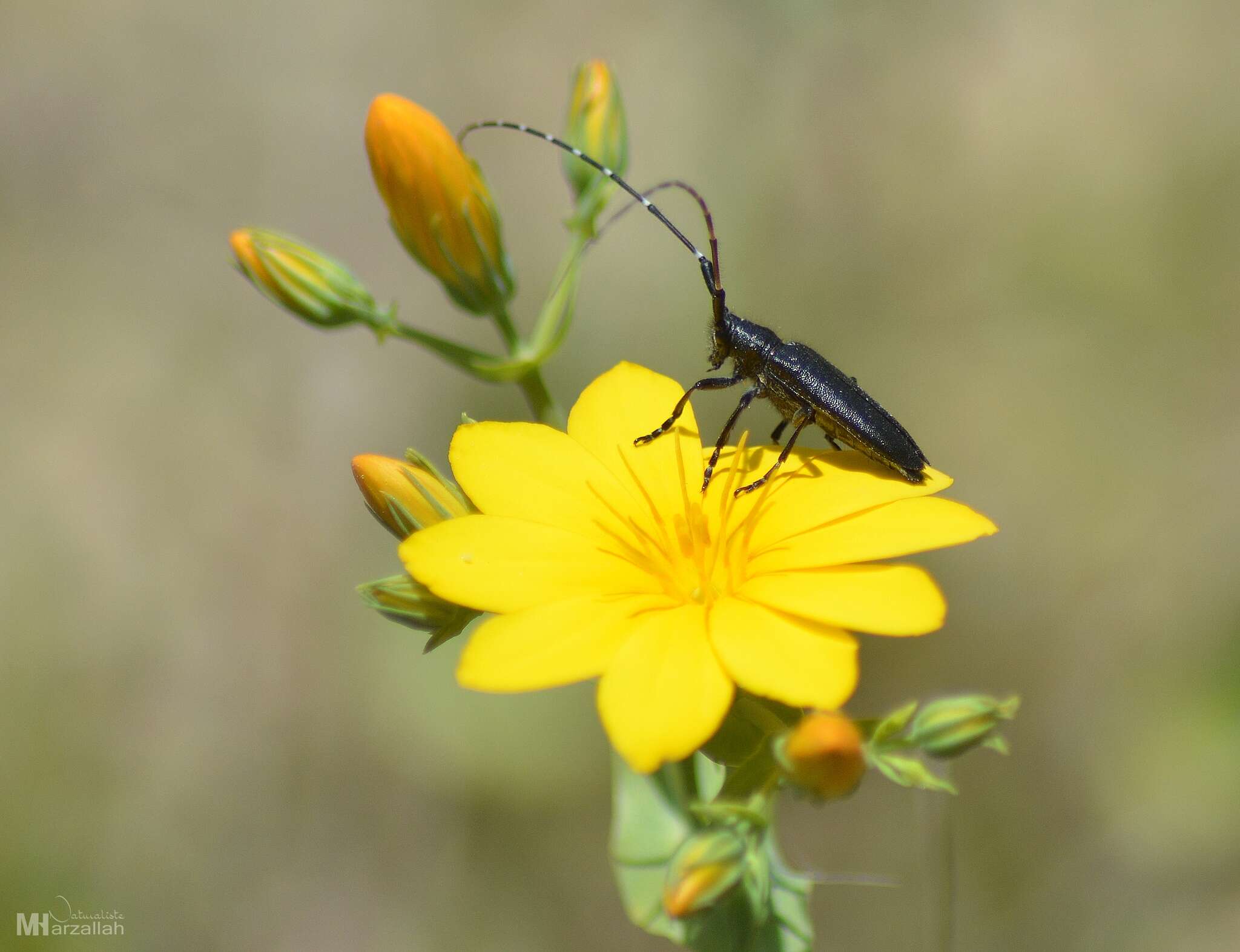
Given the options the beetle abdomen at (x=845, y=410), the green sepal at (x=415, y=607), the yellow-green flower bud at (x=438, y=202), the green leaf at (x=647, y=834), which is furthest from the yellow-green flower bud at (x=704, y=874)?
the yellow-green flower bud at (x=438, y=202)

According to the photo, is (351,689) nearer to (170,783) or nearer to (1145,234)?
(170,783)

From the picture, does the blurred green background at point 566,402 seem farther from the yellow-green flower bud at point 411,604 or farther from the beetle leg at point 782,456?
the yellow-green flower bud at point 411,604

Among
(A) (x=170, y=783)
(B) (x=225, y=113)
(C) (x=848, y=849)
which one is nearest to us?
(C) (x=848, y=849)

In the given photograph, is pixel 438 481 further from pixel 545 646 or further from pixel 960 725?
pixel 960 725

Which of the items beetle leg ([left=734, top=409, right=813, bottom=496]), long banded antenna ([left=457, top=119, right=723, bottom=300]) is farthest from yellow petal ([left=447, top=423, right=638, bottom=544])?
long banded antenna ([left=457, top=119, right=723, bottom=300])

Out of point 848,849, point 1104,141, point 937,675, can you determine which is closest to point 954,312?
point 1104,141

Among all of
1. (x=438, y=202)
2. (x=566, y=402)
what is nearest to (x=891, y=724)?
(x=438, y=202)

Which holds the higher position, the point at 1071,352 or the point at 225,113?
the point at 225,113
